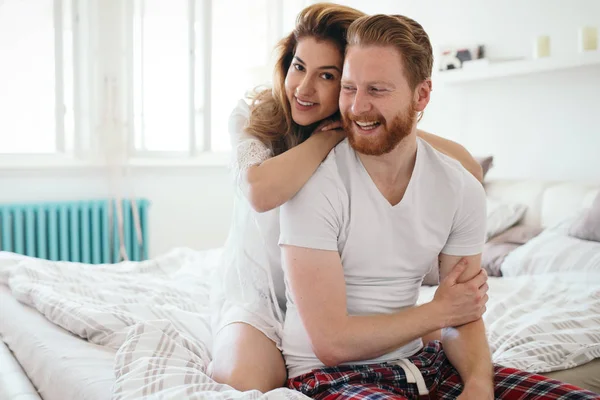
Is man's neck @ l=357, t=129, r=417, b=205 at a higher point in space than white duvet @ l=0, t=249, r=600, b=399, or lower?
higher

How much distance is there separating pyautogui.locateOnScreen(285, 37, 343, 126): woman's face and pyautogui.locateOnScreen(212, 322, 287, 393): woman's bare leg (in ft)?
1.70

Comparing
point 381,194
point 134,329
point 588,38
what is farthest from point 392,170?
point 588,38

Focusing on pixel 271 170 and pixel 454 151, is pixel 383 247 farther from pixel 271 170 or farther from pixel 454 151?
pixel 454 151

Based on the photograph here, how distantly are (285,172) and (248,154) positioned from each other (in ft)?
0.67

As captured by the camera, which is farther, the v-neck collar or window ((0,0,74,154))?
window ((0,0,74,154))

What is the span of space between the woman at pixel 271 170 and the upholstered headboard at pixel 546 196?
1.28m

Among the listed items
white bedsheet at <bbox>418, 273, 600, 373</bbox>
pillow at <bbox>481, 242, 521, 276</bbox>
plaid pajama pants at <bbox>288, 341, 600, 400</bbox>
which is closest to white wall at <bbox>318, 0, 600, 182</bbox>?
pillow at <bbox>481, 242, 521, 276</bbox>

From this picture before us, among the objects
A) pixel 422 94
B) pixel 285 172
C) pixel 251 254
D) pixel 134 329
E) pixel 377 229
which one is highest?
pixel 422 94

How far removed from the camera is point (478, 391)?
1170 mm

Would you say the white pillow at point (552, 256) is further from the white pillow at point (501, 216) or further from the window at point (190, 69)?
the window at point (190, 69)

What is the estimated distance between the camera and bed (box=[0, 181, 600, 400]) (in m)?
1.25

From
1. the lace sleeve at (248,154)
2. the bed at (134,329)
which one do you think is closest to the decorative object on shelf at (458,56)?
the bed at (134,329)

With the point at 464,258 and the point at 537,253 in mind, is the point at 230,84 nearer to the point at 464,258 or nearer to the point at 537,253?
the point at 537,253

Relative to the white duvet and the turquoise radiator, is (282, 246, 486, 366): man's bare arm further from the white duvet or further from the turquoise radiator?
the turquoise radiator
